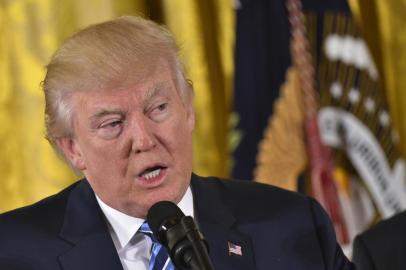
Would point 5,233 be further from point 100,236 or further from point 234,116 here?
point 234,116

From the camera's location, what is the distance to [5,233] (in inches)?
73.5

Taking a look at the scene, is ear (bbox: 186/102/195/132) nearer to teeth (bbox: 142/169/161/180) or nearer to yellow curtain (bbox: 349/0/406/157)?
teeth (bbox: 142/169/161/180)

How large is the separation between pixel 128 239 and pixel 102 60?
0.37m

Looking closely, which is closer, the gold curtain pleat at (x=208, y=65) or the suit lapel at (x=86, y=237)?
the suit lapel at (x=86, y=237)

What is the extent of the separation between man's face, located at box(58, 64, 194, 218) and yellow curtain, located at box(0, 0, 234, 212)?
1.02m

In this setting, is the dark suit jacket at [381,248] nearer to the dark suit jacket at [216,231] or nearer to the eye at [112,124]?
the dark suit jacket at [216,231]

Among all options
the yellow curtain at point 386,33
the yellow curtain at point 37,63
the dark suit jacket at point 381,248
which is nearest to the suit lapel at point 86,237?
the dark suit jacket at point 381,248

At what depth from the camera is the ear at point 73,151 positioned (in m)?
1.79

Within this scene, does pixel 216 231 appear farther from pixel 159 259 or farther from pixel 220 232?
pixel 159 259

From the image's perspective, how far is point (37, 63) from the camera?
2.76 metres

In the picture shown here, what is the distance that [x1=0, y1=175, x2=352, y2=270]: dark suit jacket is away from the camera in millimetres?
1819

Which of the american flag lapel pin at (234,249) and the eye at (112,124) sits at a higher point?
the eye at (112,124)

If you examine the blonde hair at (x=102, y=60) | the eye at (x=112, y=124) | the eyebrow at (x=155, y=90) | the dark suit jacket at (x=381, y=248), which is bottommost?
the dark suit jacket at (x=381, y=248)

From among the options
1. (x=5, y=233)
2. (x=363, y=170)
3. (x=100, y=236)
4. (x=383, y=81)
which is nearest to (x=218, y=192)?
(x=100, y=236)
